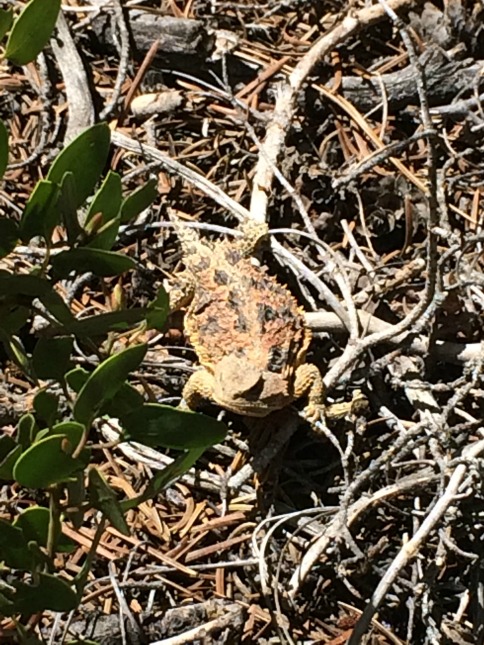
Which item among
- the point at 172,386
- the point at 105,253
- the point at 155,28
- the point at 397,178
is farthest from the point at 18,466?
the point at 155,28

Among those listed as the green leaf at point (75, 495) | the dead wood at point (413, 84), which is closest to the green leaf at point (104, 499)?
the green leaf at point (75, 495)

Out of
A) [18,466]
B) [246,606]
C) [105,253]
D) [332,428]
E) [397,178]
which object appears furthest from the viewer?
[397,178]

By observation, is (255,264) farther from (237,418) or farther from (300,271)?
(237,418)

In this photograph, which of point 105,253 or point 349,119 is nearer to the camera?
point 105,253

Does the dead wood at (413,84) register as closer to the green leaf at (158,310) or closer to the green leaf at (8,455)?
the green leaf at (158,310)

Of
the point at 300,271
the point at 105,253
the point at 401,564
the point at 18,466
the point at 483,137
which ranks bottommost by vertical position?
the point at 401,564

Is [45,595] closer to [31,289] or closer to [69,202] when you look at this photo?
[31,289]

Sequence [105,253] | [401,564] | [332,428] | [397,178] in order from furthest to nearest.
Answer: [397,178], [332,428], [401,564], [105,253]

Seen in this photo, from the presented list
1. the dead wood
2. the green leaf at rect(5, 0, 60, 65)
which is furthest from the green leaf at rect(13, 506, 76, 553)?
the dead wood

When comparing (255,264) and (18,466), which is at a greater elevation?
(18,466)
